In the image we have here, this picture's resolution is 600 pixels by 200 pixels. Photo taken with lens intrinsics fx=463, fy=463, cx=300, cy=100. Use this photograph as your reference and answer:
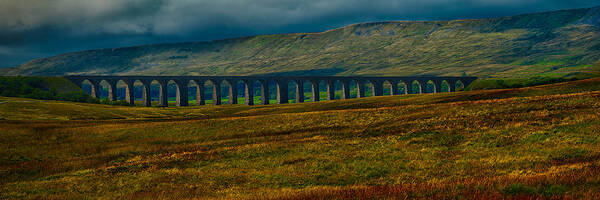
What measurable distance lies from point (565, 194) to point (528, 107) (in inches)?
1046

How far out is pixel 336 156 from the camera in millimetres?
27219

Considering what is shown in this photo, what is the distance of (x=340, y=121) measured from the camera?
41.4m

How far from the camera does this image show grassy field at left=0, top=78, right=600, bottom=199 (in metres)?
17.0

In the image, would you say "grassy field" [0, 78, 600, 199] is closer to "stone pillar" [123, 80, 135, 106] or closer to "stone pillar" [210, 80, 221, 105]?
"stone pillar" [123, 80, 135, 106]

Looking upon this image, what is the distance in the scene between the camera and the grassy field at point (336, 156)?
17.0 meters

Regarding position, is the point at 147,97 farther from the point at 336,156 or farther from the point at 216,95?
the point at 336,156

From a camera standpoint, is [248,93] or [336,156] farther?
[248,93]

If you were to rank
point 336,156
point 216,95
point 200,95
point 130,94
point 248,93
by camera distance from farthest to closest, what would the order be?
point 248,93 < point 216,95 < point 200,95 < point 130,94 < point 336,156

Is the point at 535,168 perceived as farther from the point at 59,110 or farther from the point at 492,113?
the point at 59,110

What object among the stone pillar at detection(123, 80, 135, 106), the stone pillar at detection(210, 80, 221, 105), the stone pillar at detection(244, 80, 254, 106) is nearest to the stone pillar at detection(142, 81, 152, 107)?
the stone pillar at detection(123, 80, 135, 106)

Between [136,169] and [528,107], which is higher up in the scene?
[528,107]

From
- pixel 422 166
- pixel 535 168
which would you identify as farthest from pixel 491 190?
pixel 422 166

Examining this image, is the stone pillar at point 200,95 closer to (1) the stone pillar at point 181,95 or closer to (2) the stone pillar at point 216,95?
(1) the stone pillar at point 181,95

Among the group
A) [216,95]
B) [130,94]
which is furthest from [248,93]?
[130,94]
